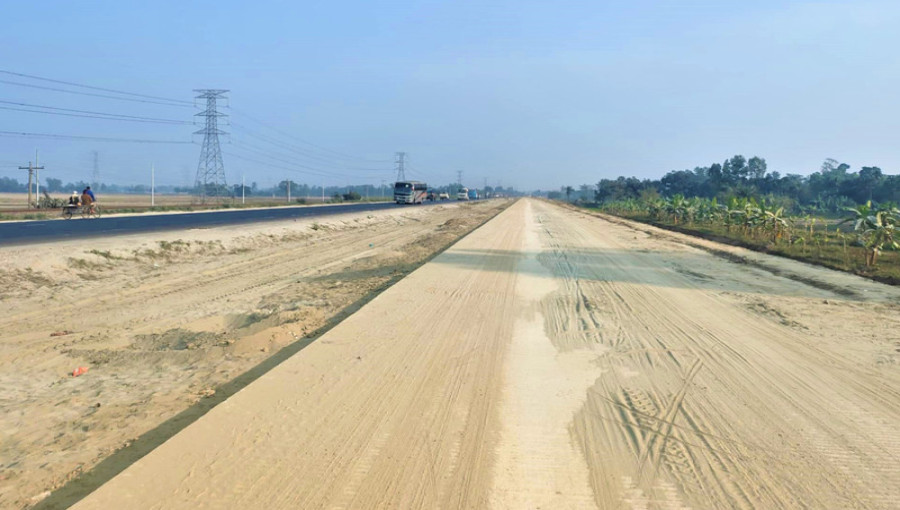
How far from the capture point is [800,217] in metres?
28.5

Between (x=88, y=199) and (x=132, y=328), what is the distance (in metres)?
25.2

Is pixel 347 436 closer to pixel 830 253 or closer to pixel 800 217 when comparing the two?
pixel 830 253

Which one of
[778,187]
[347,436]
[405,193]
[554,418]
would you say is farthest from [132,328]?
[778,187]

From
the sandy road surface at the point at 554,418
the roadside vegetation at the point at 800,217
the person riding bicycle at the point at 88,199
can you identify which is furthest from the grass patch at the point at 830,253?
the person riding bicycle at the point at 88,199

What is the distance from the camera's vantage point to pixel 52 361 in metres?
7.03

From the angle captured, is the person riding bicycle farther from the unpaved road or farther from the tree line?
the tree line

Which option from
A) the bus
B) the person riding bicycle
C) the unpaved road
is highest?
the bus

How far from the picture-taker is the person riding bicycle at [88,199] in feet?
96.4

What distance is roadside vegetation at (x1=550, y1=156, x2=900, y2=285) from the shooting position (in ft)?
58.9

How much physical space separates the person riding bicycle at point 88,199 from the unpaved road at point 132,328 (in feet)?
42.4

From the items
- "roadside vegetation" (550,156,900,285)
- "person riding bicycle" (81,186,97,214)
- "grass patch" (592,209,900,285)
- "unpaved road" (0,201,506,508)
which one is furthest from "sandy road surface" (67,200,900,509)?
"person riding bicycle" (81,186,97,214)

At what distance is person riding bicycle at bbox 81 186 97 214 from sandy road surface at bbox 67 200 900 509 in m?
26.1

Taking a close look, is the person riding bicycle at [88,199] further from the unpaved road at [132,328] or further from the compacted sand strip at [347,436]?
the compacted sand strip at [347,436]

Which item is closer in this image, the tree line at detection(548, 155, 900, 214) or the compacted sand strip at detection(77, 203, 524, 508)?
the compacted sand strip at detection(77, 203, 524, 508)
